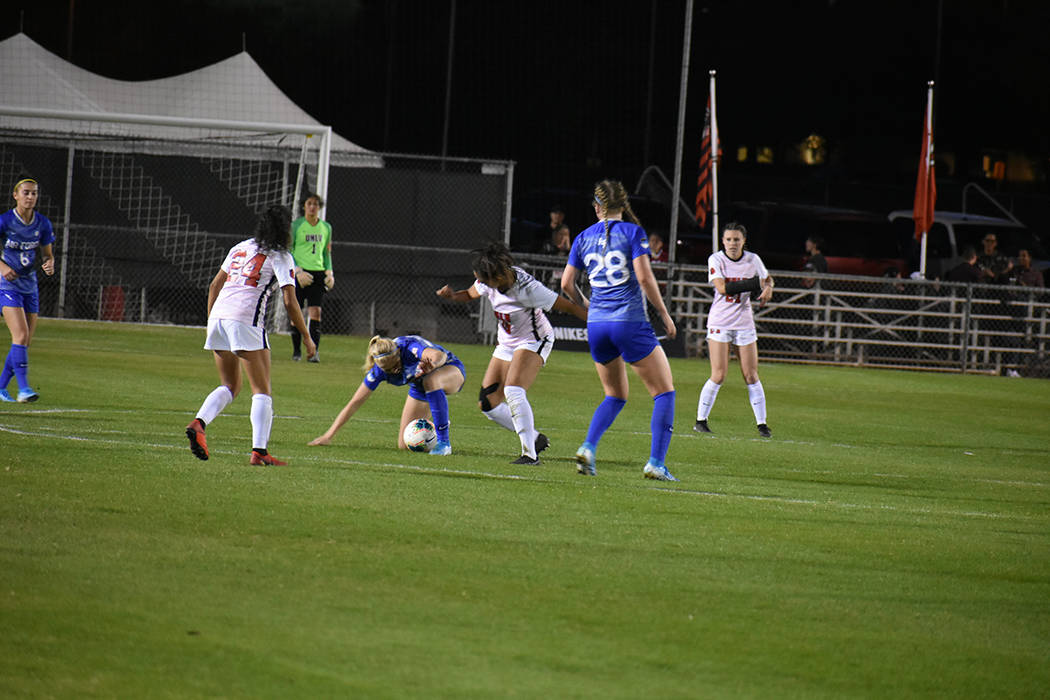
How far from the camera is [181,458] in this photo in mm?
9492

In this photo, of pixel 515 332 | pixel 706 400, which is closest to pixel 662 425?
pixel 515 332

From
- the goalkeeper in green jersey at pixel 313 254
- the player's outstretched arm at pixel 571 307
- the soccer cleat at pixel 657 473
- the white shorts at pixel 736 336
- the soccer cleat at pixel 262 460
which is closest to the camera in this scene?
the soccer cleat at pixel 262 460

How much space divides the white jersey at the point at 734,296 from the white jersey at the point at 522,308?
3562 mm

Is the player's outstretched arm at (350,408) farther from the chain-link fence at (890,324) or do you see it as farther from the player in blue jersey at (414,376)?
the chain-link fence at (890,324)

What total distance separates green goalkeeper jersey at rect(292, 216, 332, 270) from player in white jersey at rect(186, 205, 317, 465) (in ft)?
33.9

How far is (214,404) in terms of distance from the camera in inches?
365

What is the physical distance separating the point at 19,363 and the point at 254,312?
182 inches

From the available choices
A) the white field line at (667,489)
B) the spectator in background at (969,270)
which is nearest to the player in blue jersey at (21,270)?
the white field line at (667,489)

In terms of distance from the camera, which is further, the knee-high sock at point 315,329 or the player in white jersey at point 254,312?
the knee-high sock at point 315,329

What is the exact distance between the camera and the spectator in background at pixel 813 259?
24933mm

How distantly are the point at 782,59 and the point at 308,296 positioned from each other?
2781 cm

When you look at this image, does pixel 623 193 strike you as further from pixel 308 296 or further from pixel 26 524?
pixel 308 296

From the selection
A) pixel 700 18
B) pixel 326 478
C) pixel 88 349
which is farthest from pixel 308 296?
pixel 700 18

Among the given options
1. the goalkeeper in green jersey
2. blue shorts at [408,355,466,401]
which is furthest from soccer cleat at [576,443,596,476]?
the goalkeeper in green jersey
